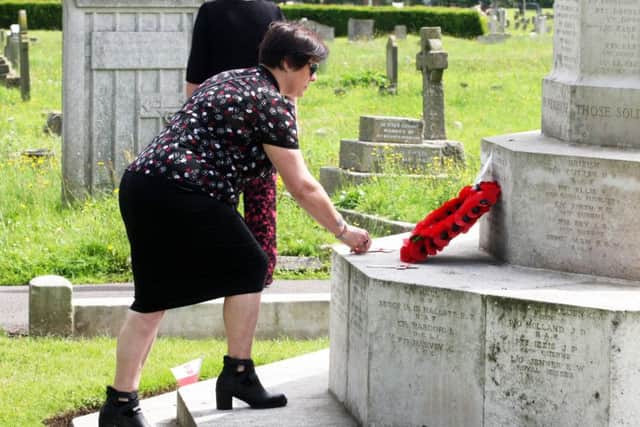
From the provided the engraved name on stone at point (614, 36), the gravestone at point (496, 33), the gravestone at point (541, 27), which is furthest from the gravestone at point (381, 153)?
the gravestone at point (541, 27)

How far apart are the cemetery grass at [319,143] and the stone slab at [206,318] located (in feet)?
5.10

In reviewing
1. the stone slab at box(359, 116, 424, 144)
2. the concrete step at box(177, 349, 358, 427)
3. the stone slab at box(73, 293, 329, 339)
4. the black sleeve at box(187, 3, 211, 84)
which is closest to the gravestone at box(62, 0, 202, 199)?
the stone slab at box(359, 116, 424, 144)

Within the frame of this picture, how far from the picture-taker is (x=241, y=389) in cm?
500

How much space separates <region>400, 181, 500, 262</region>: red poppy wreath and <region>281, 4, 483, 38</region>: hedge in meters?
32.0

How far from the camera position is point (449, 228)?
5184 mm

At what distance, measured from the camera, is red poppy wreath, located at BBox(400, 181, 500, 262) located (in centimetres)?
517

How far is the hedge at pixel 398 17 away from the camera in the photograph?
122ft

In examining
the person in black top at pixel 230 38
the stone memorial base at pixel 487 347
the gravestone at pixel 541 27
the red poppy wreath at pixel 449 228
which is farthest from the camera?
the gravestone at pixel 541 27

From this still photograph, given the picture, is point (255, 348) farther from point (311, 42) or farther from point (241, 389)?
point (311, 42)

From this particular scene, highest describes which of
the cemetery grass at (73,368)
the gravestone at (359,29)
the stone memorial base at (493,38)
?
the gravestone at (359,29)

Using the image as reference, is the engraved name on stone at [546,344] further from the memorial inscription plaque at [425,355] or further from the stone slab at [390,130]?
the stone slab at [390,130]

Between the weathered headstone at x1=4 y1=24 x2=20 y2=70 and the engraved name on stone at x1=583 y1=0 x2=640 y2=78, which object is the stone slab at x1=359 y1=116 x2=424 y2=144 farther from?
the weathered headstone at x1=4 y1=24 x2=20 y2=70

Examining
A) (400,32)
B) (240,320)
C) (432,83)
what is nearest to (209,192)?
(240,320)

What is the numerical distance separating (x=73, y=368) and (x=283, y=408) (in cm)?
145
